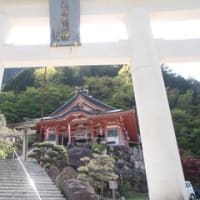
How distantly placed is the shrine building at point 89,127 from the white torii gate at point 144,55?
1263 cm

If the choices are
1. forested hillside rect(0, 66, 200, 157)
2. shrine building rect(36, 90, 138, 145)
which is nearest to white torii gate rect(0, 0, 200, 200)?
shrine building rect(36, 90, 138, 145)

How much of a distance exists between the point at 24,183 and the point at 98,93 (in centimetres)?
1347

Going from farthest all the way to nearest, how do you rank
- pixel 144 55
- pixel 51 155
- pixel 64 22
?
1. pixel 51 155
2. pixel 64 22
3. pixel 144 55

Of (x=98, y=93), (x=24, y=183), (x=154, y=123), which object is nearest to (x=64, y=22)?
(x=154, y=123)

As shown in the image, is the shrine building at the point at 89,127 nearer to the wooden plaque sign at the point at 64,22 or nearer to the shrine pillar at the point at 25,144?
the shrine pillar at the point at 25,144

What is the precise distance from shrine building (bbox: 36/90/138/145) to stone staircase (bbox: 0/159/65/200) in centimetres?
421

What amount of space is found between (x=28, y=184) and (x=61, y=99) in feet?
41.2

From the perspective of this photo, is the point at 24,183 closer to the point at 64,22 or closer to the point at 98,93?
the point at 64,22

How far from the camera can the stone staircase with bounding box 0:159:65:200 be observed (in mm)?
9414

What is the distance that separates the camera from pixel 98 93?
77.3 feet

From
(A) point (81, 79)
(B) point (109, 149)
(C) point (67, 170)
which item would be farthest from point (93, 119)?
(A) point (81, 79)

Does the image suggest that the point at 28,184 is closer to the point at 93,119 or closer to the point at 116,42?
the point at 93,119

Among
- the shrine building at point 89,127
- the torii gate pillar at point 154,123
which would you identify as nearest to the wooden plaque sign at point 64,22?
the torii gate pillar at point 154,123

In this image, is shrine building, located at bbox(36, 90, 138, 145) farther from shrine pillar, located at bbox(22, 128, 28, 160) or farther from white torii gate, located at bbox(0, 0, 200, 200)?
white torii gate, located at bbox(0, 0, 200, 200)
